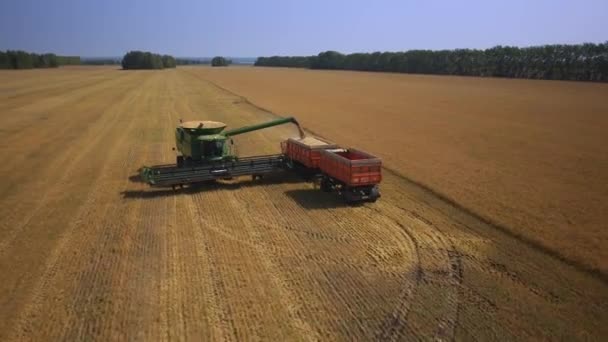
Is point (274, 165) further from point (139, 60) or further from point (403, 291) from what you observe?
point (139, 60)

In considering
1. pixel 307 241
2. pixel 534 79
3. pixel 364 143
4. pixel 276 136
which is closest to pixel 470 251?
pixel 307 241

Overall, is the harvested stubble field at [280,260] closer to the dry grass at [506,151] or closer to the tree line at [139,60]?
the dry grass at [506,151]

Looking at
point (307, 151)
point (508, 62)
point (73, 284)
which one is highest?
point (508, 62)

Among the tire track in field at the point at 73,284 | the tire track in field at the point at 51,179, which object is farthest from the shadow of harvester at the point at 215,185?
the tire track in field at the point at 51,179

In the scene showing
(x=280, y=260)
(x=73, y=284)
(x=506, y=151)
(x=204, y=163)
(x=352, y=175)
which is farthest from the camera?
(x=506, y=151)

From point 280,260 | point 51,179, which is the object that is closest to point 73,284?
point 280,260
